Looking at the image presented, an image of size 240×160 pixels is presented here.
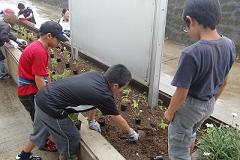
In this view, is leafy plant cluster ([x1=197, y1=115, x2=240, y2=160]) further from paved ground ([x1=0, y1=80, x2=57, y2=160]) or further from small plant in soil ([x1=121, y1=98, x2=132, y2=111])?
paved ground ([x1=0, y1=80, x2=57, y2=160])

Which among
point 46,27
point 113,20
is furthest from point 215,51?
point 113,20

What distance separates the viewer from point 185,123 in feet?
8.95

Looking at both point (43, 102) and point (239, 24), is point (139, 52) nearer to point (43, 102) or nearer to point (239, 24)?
point (43, 102)

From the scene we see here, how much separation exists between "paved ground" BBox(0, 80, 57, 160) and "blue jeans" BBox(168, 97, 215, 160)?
5.95 feet

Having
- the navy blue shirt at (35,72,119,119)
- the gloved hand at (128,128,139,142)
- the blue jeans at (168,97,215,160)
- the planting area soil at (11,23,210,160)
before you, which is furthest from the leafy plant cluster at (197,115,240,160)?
the navy blue shirt at (35,72,119,119)

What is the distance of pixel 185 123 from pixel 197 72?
51cm

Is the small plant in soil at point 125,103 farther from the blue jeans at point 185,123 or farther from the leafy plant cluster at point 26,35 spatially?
the leafy plant cluster at point 26,35

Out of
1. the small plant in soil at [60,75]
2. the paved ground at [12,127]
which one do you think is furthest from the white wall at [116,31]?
the paved ground at [12,127]

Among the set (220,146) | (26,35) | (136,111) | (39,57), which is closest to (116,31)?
(136,111)

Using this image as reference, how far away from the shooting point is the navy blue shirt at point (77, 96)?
3.08 meters

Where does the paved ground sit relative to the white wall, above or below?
below

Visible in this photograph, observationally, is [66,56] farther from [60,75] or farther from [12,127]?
[12,127]

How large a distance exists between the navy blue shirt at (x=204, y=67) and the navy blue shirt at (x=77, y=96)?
82 centimetres

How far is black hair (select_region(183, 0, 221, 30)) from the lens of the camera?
2.35 meters
